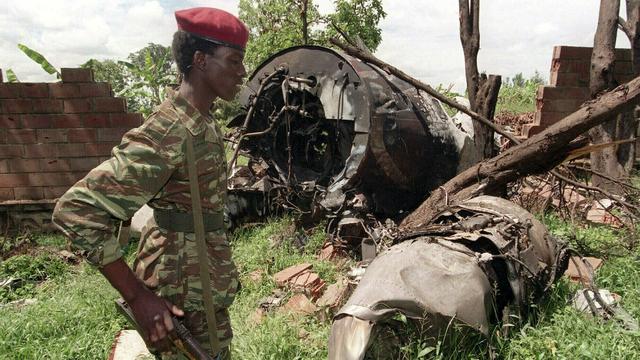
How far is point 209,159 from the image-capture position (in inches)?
63.2

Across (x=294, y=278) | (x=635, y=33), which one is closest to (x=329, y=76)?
(x=294, y=278)

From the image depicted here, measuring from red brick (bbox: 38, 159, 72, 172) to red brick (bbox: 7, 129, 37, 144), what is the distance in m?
0.27

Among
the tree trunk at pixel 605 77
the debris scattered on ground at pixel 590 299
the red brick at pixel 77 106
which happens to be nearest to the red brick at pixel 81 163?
the red brick at pixel 77 106

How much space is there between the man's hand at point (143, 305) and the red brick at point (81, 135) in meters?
4.85

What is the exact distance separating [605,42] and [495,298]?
428cm

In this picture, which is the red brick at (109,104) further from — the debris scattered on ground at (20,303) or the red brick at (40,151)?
the debris scattered on ground at (20,303)

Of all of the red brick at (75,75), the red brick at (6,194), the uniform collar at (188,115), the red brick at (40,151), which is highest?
the red brick at (75,75)

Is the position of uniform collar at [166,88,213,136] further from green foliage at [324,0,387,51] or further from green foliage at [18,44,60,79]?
green foliage at [324,0,387,51]

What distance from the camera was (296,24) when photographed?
41.9 feet

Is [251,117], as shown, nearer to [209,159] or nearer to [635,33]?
[209,159]

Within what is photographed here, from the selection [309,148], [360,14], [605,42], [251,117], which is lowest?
[309,148]

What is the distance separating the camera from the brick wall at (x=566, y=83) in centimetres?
725

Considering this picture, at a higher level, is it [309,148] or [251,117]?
[251,117]

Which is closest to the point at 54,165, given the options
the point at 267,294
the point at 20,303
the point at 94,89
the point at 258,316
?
the point at 94,89
